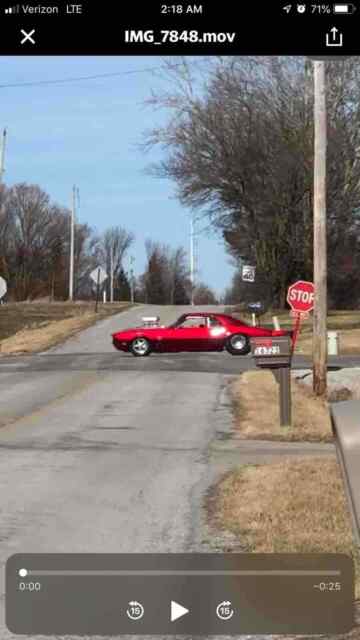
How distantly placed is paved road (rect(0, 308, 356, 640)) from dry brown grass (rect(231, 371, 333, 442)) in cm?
51

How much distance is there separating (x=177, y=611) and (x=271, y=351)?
9.76 meters

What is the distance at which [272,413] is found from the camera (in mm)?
15195

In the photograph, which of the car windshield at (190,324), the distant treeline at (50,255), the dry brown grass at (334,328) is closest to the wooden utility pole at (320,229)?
the car windshield at (190,324)

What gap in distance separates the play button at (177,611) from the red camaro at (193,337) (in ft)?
87.4

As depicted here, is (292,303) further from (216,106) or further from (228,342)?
(216,106)

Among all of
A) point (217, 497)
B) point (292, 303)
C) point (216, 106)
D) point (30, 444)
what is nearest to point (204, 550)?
point (217, 497)

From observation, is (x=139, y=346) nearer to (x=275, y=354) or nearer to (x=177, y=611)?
(x=275, y=354)

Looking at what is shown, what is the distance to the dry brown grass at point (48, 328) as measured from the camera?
36781 millimetres

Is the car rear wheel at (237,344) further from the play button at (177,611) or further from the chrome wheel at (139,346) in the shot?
the play button at (177,611)

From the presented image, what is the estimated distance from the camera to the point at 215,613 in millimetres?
3873

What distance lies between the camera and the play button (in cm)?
374

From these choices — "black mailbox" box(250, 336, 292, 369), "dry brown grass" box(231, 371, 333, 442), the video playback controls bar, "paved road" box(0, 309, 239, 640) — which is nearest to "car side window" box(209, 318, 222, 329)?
"paved road" box(0, 309, 239, 640)
